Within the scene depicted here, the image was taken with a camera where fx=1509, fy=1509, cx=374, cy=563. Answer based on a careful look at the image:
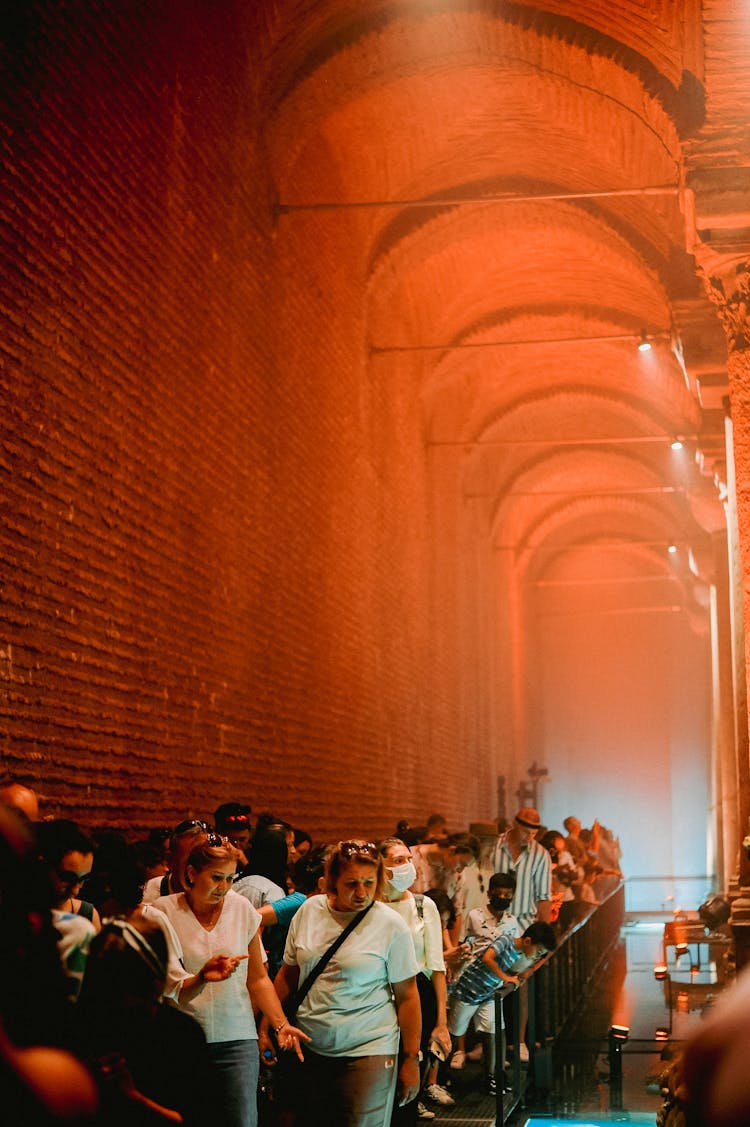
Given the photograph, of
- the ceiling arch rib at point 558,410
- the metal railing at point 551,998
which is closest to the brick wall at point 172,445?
the metal railing at point 551,998

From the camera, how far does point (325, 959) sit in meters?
4.66

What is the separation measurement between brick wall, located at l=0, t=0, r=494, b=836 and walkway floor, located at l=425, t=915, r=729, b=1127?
7.60ft

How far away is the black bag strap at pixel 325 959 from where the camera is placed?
15.3 feet

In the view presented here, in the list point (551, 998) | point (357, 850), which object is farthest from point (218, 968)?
point (551, 998)

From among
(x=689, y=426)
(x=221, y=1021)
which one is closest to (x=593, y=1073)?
(x=221, y=1021)

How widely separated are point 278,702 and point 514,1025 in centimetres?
408

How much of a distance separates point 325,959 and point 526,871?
5600 mm

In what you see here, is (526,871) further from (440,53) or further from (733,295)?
(440,53)

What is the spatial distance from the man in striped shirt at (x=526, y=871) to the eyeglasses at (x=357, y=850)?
5365mm

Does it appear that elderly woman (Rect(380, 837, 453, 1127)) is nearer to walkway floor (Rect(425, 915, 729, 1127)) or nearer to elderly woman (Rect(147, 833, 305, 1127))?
Answer: walkway floor (Rect(425, 915, 729, 1127))

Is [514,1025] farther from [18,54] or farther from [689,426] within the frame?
[689,426]

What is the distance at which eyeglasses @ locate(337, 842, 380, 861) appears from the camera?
4691 millimetres

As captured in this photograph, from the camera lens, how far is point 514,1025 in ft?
25.1

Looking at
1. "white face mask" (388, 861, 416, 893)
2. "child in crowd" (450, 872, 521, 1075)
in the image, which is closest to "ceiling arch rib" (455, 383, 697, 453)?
"child in crowd" (450, 872, 521, 1075)
